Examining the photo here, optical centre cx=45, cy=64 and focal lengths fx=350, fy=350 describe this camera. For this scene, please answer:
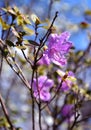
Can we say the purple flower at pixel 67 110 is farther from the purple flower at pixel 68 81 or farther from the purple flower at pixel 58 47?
the purple flower at pixel 58 47

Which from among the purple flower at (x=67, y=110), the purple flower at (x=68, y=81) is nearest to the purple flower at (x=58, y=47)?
the purple flower at (x=68, y=81)

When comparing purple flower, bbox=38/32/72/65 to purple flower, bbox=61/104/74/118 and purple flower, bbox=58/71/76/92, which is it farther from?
purple flower, bbox=61/104/74/118

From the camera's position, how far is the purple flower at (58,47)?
1.37 metres

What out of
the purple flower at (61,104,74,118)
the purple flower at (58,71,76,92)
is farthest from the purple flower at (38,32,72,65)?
the purple flower at (61,104,74,118)

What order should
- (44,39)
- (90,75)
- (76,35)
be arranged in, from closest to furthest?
1. (44,39)
2. (90,75)
3. (76,35)

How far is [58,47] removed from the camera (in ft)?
4.58

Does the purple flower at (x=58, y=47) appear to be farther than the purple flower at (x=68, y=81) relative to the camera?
No

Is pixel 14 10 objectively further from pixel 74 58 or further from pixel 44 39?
pixel 74 58

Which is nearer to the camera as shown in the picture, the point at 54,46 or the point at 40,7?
the point at 54,46

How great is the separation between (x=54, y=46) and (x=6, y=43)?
0.19 metres

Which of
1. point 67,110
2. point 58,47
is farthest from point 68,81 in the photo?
point 67,110

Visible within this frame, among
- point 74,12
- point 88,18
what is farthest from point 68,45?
point 74,12

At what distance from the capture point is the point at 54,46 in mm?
1377

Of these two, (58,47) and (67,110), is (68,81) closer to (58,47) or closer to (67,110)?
(58,47)
